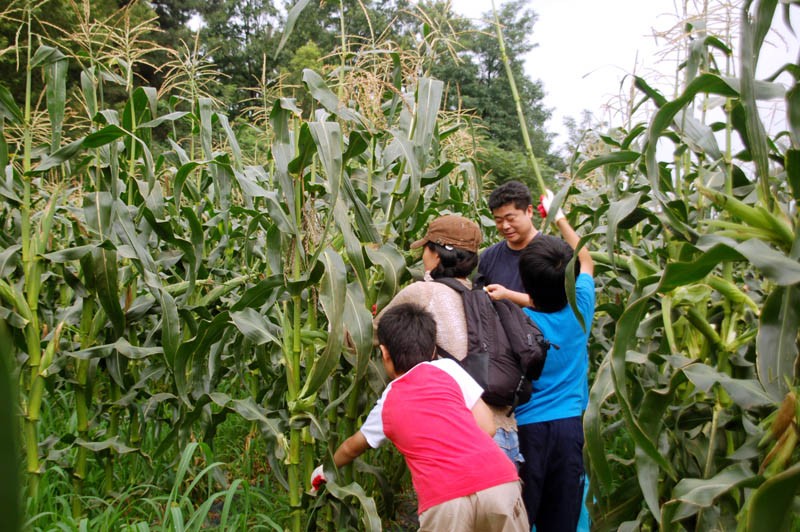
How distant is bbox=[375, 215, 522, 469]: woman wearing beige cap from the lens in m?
2.42

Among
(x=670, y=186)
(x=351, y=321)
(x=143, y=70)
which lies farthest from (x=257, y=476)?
(x=143, y=70)

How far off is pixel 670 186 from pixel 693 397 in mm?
884

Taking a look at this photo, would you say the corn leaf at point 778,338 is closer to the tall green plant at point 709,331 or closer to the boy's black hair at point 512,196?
the tall green plant at point 709,331

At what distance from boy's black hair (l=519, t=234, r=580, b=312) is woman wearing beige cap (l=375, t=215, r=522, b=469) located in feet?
0.82

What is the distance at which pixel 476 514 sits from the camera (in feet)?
6.47

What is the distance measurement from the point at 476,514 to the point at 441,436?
0.29 m

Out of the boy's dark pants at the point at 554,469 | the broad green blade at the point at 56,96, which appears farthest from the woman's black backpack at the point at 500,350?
the broad green blade at the point at 56,96

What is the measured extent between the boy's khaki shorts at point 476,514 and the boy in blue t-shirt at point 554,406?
603 mm

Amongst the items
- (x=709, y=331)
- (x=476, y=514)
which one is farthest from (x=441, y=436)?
(x=709, y=331)

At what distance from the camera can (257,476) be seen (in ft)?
11.2

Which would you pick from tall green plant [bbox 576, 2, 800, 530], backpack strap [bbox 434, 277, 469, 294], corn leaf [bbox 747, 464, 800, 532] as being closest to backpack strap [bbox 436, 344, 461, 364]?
backpack strap [bbox 434, 277, 469, 294]

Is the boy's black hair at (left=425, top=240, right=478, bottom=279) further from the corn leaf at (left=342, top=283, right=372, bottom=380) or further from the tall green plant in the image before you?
the tall green plant

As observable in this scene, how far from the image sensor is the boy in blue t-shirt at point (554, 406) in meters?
2.54

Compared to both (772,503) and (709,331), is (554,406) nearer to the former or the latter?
(709,331)
